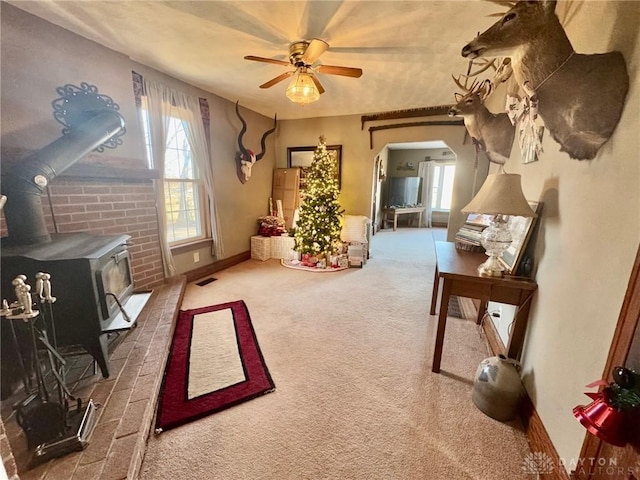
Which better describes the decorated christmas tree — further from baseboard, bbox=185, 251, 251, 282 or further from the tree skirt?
baseboard, bbox=185, 251, 251, 282

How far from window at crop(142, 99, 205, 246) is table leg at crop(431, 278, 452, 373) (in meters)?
3.10

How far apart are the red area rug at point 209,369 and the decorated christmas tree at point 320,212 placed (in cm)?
178

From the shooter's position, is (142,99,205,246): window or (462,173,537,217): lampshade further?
(142,99,205,246): window

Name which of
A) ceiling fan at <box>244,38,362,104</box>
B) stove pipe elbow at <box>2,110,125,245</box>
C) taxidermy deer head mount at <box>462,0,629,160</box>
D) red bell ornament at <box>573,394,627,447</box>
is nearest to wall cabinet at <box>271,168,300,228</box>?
ceiling fan at <box>244,38,362,104</box>

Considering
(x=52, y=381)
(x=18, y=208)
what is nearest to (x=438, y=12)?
(x=18, y=208)

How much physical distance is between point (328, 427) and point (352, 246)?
287 cm

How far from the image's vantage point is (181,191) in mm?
3402

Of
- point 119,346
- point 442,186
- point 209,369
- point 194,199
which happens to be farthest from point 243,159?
point 442,186


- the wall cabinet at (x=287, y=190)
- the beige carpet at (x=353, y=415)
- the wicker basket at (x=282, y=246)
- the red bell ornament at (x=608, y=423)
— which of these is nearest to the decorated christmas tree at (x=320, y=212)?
the wicker basket at (x=282, y=246)

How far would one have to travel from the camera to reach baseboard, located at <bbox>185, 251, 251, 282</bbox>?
11.4 feet

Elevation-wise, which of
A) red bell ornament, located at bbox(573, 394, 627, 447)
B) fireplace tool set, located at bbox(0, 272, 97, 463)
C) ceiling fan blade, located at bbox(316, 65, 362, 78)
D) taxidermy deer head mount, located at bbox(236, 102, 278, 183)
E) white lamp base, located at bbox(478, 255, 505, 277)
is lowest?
fireplace tool set, located at bbox(0, 272, 97, 463)

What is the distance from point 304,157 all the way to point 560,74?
13.7 ft

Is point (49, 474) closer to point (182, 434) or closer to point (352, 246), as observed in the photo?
point (182, 434)

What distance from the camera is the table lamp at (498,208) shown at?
4.77 ft
